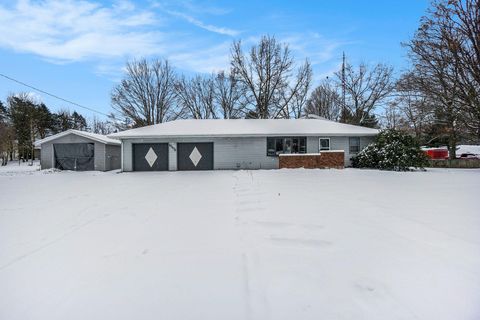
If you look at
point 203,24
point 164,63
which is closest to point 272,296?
point 203,24

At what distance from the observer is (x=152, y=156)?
1816 centimetres

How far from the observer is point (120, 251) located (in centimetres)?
359

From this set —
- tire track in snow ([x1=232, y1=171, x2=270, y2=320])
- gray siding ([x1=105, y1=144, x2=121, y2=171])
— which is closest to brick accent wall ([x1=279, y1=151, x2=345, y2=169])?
tire track in snow ([x1=232, y1=171, x2=270, y2=320])

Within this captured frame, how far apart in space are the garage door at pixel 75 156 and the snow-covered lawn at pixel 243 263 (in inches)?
590

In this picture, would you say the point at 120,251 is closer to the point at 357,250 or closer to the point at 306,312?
the point at 306,312

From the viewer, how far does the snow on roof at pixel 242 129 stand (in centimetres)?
1750

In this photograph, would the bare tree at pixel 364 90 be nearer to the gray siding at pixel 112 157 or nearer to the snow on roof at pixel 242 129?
the snow on roof at pixel 242 129

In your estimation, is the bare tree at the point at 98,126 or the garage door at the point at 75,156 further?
the bare tree at the point at 98,126

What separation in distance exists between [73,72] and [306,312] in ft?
59.4

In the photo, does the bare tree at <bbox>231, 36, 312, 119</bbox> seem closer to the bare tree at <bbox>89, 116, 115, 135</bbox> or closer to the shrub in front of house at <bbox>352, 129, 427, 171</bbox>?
the shrub in front of house at <bbox>352, 129, 427, 171</bbox>

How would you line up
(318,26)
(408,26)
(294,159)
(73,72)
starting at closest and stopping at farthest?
(318,26)
(73,72)
(294,159)
(408,26)

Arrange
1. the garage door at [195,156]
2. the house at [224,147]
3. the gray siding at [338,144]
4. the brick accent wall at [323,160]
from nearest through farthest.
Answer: the brick accent wall at [323,160] < the house at [224,147] < the garage door at [195,156] < the gray siding at [338,144]

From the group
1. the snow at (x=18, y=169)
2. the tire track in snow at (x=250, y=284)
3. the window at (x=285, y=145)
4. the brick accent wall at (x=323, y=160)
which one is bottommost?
the tire track in snow at (x=250, y=284)

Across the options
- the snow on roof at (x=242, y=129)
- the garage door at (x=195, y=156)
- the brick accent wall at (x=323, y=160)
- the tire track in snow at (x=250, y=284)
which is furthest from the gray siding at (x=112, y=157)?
the tire track in snow at (x=250, y=284)
